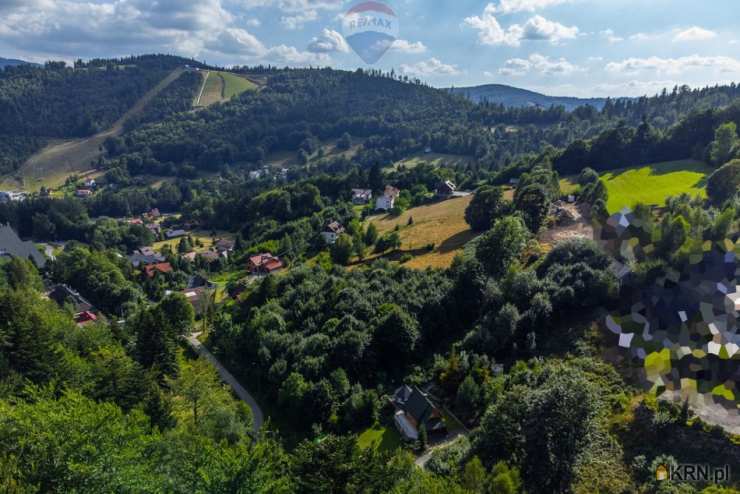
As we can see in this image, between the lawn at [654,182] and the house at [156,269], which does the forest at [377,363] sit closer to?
the house at [156,269]

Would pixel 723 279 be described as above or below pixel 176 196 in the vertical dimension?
above

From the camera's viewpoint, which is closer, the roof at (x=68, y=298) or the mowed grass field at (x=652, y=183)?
the roof at (x=68, y=298)

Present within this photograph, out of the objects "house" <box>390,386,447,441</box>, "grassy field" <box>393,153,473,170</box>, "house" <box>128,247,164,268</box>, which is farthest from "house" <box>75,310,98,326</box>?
"grassy field" <box>393,153,473,170</box>

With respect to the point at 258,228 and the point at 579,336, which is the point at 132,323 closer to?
the point at 579,336

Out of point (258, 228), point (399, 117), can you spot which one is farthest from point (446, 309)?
point (399, 117)

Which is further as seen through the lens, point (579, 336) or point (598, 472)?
point (579, 336)

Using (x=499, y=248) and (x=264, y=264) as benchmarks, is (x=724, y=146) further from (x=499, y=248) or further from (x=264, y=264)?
(x=264, y=264)

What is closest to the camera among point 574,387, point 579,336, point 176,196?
Result: point 574,387

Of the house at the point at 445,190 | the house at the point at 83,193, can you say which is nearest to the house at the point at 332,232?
the house at the point at 445,190
